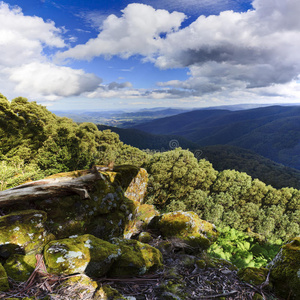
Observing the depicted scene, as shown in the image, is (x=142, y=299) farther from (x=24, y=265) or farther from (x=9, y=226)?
(x=9, y=226)

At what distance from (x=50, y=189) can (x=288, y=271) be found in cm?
639

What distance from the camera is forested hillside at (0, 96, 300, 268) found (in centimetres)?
1847

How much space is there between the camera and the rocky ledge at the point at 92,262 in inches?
113

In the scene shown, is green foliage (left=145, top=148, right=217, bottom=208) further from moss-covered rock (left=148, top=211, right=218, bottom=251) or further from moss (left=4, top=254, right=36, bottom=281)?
moss (left=4, top=254, right=36, bottom=281)

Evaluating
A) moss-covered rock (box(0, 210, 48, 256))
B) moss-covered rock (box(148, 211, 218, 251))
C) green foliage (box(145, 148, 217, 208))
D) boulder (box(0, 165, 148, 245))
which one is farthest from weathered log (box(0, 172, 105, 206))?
green foliage (box(145, 148, 217, 208))

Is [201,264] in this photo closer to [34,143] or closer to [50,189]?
[50,189]

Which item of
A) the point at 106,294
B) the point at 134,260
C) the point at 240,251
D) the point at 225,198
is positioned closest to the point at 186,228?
the point at 134,260

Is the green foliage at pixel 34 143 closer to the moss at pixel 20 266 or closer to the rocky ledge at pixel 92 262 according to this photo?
the rocky ledge at pixel 92 262

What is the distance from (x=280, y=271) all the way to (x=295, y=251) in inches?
21.4

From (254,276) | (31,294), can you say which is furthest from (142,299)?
(254,276)

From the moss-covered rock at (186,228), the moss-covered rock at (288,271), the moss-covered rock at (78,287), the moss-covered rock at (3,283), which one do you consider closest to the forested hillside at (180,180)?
the moss-covered rock at (186,228)

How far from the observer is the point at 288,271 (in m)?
3.34

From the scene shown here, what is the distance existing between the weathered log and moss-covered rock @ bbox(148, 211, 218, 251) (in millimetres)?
3256

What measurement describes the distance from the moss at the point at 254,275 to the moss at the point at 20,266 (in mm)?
→ 4511
